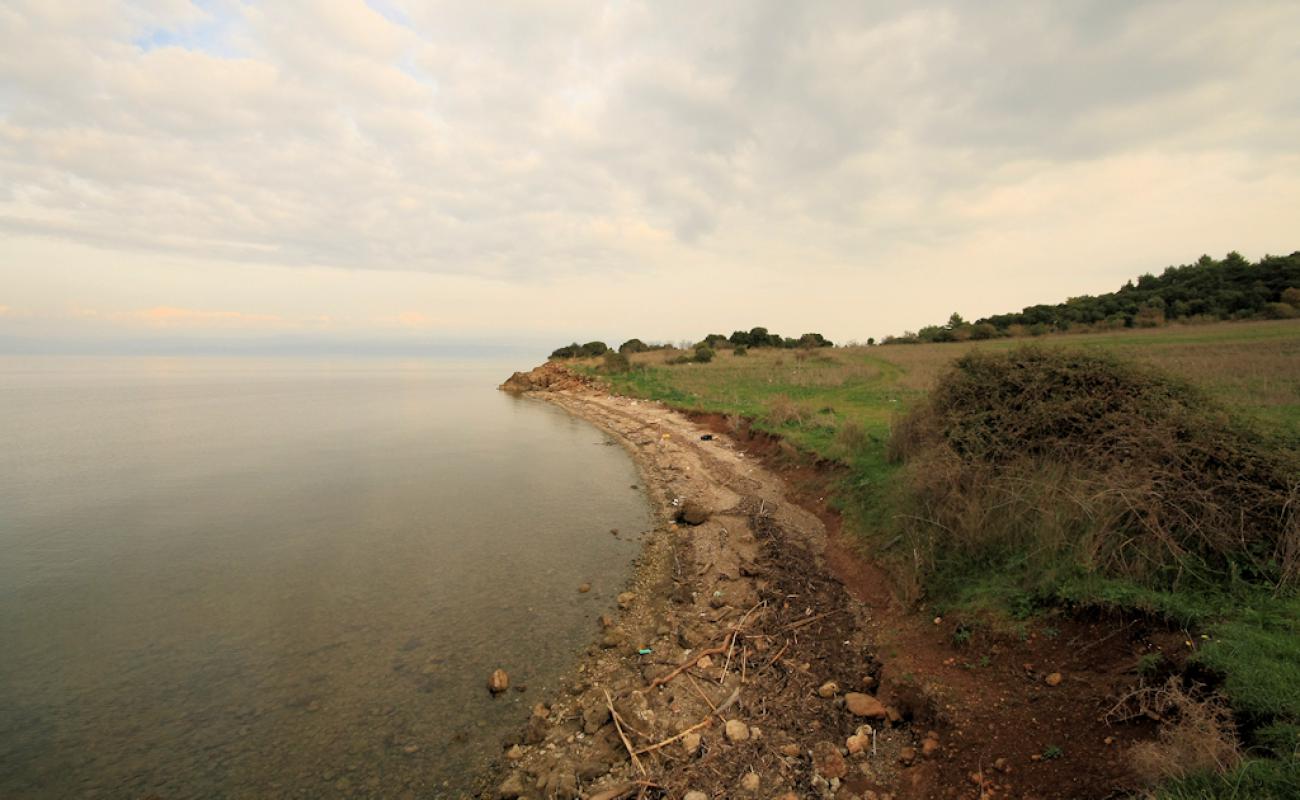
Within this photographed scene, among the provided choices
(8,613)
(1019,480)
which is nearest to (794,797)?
(1019,480)

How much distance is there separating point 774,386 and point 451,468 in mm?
18480

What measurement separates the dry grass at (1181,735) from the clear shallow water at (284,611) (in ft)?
18.5

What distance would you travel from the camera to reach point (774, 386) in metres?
31.2

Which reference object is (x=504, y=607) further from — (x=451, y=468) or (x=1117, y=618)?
(x=451, y=468)

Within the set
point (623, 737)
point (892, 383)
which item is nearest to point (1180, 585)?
point (623, 737)

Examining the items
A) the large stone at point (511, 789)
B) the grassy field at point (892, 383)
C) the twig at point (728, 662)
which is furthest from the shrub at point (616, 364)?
the large stone at point (511, 789)

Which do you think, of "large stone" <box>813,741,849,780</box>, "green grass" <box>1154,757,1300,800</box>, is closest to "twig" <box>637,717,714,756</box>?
"large stone" <box>813,741,849,780</box>

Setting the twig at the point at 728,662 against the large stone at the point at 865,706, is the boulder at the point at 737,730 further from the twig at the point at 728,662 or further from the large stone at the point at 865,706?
the large stone at the point at 865,706

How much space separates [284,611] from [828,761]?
8663 millimetres

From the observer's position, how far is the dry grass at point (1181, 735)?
11.4 ft

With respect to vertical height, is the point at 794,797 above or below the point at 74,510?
below

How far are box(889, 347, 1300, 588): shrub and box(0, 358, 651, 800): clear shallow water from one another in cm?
602

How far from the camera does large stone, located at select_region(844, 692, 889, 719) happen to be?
5559 mm

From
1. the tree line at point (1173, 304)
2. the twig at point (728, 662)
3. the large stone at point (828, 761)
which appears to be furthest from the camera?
the tree line at point (1173, 304)
